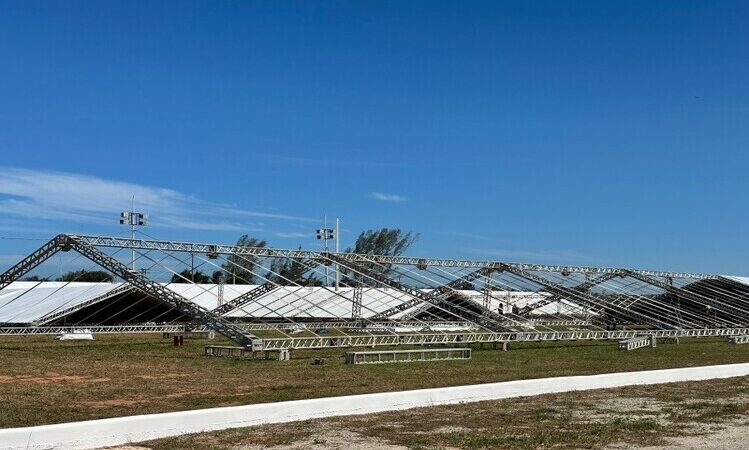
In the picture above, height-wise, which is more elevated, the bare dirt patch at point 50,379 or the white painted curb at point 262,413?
the white painted curb at point 262,413

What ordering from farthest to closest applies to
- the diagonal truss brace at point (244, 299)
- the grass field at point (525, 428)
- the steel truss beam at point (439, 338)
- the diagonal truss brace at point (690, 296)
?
the diagonal truss brace at point (690, 296) < the diagonal truss brace at point (244, 299) < the steel truss beam at point (439, 338) < the grass field at point (525, 428)

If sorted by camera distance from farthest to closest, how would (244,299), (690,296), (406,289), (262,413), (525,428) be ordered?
(690,296), (244,299), (406,289), (262,413), (525,428)

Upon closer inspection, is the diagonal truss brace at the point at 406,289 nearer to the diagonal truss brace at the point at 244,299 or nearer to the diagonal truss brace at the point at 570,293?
the diagonal truss brace at the point at 244,299

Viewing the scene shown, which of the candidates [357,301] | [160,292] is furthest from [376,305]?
[160,292]

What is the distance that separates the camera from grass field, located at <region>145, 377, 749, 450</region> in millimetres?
10453

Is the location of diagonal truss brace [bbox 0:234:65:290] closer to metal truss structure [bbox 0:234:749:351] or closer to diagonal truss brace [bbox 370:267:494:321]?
metal truss structure [bbox 0:234:749:351]

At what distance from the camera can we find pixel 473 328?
4244cm

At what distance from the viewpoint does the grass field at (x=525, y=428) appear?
10.5m

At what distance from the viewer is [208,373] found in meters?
21.2

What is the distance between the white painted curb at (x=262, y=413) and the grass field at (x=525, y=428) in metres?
0.25

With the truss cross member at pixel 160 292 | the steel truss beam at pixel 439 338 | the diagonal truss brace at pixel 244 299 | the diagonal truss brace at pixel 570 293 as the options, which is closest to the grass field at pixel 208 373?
the steel truss beam at pixel 439 338

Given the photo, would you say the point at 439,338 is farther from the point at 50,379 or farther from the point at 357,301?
the point at 50,379

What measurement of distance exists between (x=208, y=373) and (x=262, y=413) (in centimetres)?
955

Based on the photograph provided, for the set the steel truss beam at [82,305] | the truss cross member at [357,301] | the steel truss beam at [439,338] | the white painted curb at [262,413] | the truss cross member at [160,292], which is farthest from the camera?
the truss cross member at [357,301]
